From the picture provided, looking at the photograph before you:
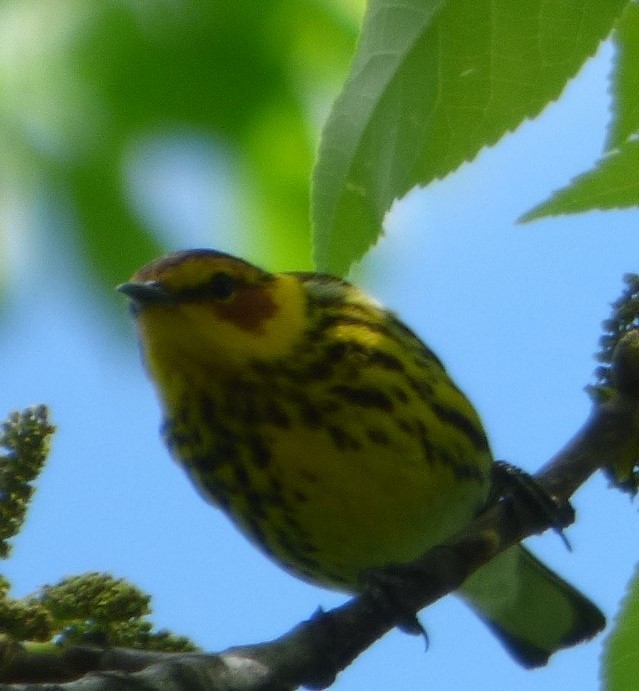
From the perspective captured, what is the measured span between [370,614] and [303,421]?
1328 millimetres

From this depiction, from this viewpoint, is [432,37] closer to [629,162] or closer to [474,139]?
[474,139]

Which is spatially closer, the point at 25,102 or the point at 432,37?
the point at 432,37

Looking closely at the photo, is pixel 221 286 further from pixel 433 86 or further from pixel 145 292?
pixel 433 86

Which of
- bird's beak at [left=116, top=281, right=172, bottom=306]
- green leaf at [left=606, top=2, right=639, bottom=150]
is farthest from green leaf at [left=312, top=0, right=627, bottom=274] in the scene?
bird's beak at [left=116, top=281, right=172, bottom=306]

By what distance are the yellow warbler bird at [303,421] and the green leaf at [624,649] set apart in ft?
4.32

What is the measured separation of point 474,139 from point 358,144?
6.5 inches

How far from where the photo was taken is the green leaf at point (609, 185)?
1.70 metres

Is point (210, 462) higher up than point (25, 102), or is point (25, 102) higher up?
point (25, 102)

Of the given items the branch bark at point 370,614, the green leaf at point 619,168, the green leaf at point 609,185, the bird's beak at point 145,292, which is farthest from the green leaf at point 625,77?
the bird's beak at point 145,292

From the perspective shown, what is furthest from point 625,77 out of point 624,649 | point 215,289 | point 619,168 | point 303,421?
point 215,289

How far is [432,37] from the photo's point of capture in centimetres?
164

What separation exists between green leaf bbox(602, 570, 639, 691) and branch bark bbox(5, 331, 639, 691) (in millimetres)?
260

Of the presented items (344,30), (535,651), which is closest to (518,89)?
(344,30)

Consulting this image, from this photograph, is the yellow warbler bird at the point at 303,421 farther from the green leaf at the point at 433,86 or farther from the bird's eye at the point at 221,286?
the green leaf at the point at 433,86
